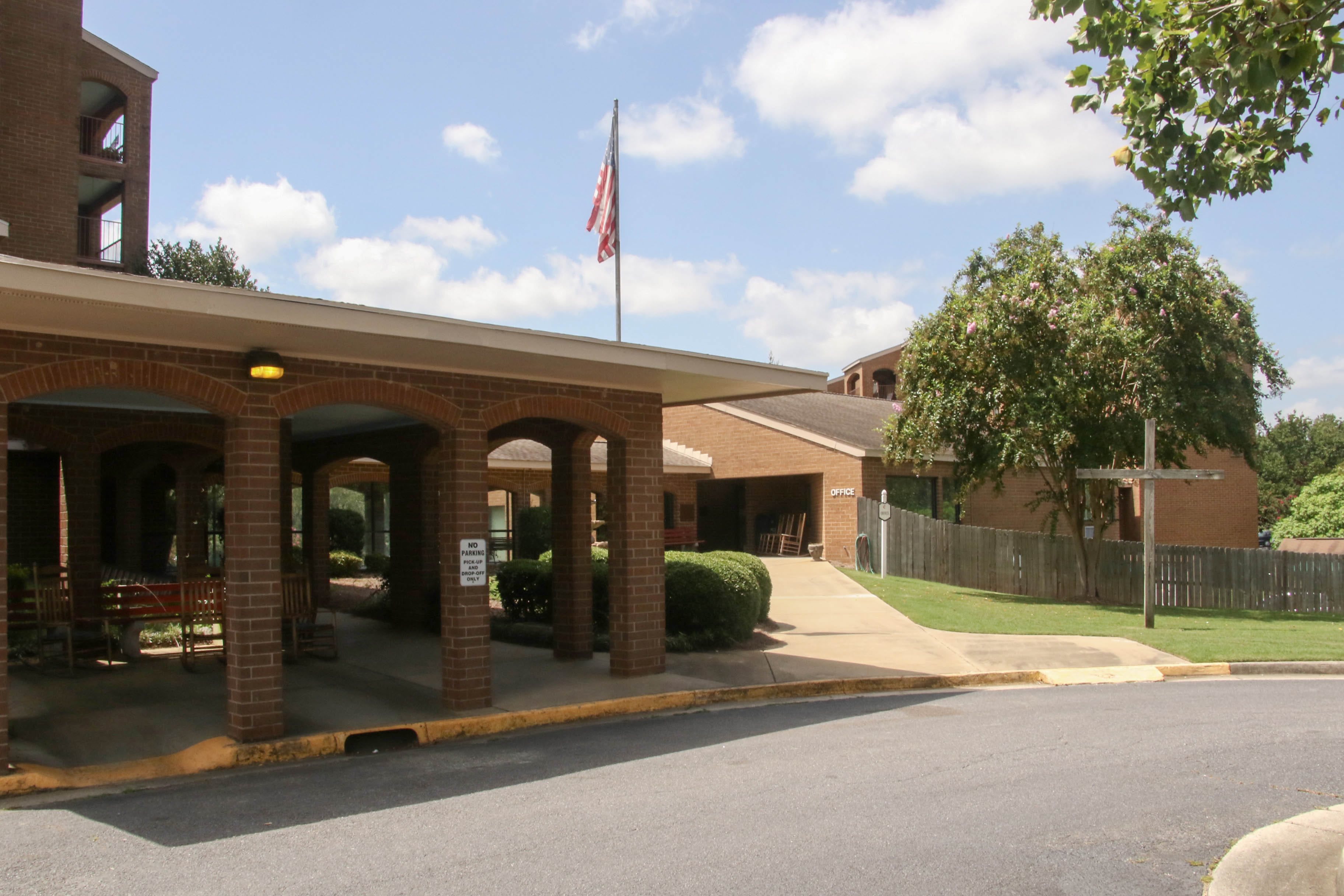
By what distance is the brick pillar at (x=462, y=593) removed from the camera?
10008 mm

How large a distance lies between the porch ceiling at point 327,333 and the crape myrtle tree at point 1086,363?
9.46 m

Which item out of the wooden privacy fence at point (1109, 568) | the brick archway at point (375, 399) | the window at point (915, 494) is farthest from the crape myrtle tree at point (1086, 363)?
the brick archway at point (375, 399)

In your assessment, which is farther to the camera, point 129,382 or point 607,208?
point 607,208

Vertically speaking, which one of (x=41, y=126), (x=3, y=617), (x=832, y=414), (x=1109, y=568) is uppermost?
(x=41, y=126)

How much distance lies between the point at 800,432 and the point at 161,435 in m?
18.1

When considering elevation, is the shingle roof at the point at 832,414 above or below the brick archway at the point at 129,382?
above

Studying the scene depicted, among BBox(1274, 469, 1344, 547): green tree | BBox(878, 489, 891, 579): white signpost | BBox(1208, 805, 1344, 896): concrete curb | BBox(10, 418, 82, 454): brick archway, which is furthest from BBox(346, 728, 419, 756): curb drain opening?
BBox(1274, 469, 1344, 547): green tree

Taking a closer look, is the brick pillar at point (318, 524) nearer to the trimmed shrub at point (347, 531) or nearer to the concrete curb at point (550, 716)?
the concrete curb at point (550, 716)

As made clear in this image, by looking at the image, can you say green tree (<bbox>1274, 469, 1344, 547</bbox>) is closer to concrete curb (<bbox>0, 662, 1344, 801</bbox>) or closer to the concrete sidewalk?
the concrete sidewalk

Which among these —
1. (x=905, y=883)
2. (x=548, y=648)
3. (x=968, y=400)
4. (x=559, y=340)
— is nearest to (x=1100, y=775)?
(x=905, y=883)

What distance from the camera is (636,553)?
1164 centimetres

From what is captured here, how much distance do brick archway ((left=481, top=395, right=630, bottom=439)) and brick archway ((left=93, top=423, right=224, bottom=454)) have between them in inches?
165

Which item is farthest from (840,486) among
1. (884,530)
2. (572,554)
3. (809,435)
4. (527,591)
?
(572,554)

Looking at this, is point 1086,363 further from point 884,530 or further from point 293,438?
point 293,438
